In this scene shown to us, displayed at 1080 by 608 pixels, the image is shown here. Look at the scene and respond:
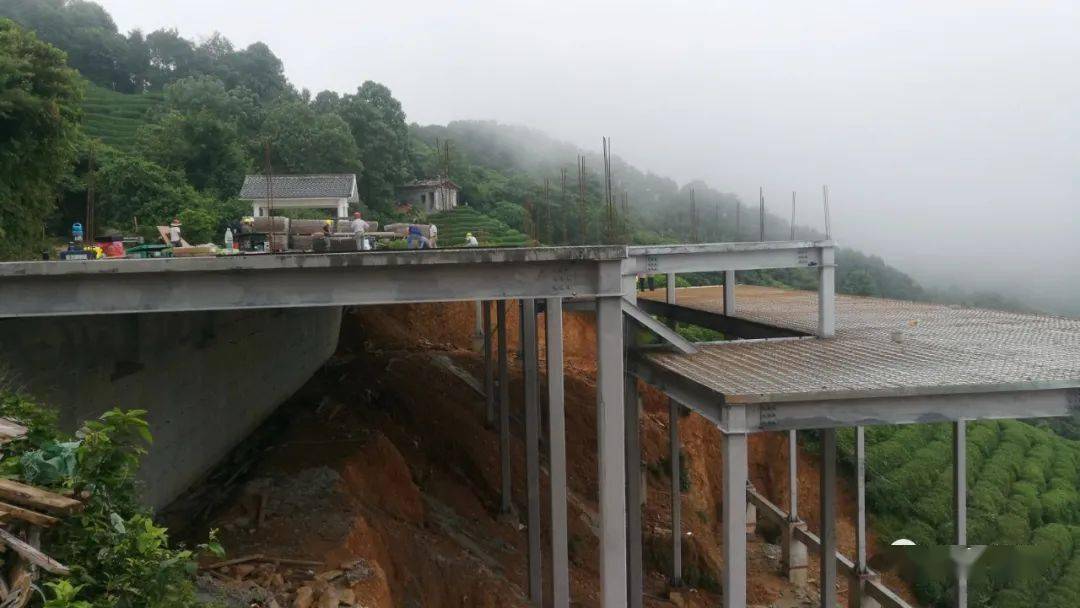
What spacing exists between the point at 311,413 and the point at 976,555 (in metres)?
10.8

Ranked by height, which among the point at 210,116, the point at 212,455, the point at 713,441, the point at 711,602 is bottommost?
the point at 711,602

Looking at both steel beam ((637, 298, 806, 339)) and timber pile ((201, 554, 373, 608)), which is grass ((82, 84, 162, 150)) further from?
timber pile ((201, 554, 373, 608))

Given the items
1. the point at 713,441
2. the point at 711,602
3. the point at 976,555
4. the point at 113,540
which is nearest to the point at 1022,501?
the point at 713,441

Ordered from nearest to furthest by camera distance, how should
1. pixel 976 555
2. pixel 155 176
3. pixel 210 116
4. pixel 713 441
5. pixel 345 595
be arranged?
pixel 345 595, pixel 976 555, pixel 713 441, pixel 155 176, pixel 210 116

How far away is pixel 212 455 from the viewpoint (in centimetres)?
1134

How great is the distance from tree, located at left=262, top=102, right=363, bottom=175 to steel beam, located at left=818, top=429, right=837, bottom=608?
22.3m

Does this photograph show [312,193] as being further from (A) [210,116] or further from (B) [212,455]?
(B) [212,455]

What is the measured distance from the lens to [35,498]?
5.21 metres

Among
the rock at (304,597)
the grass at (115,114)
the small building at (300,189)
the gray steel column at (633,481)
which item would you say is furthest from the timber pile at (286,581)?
the grass at (115,114)

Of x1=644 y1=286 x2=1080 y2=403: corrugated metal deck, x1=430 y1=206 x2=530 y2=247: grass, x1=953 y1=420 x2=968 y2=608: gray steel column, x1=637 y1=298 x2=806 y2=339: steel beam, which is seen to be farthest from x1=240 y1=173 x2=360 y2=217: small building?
x1=953 y1=420 x2=968 y2=608: gray steel column

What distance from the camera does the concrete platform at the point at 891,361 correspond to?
732cm

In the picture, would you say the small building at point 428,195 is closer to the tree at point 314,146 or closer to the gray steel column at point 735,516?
the tree at point 314,146

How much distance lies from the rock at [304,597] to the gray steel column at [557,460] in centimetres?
267

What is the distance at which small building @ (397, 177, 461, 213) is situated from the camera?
109 feet
